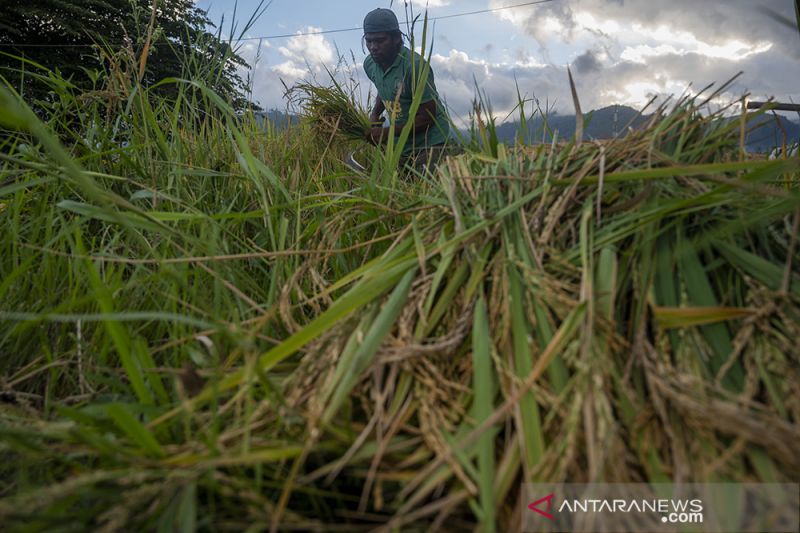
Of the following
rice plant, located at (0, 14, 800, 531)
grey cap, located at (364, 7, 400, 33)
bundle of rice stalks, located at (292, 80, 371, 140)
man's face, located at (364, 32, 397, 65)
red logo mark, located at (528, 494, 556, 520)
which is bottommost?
red logo mark, located at (528, 494, 556, 520)

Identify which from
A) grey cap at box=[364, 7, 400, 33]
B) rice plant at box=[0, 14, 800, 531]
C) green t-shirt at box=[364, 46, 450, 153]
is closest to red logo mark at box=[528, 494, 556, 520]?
rice plant at box=[0, 14, 800, 531]

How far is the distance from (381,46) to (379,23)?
0.64 ft

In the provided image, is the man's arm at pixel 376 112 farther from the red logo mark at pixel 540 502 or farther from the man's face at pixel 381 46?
the red logo mark at pixel 540 502

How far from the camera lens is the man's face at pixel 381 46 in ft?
14.2

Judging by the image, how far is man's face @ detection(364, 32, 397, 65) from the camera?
4336mm

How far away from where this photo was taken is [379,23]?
4281 millimetres

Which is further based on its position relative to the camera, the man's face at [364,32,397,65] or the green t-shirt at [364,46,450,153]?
the man's face at [364,32,397,65]

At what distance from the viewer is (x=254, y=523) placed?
541 millimetres

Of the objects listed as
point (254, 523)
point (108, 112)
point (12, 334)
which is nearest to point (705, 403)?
point (254, 523)

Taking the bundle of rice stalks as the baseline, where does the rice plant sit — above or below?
below

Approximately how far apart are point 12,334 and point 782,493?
1.31 metres

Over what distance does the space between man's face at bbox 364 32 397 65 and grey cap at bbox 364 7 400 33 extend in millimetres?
43

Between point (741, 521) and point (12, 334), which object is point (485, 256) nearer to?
point (741, 521)

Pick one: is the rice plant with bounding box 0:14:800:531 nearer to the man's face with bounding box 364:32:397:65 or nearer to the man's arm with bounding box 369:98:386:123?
the man's arm with bounding box 369:98:386:123
